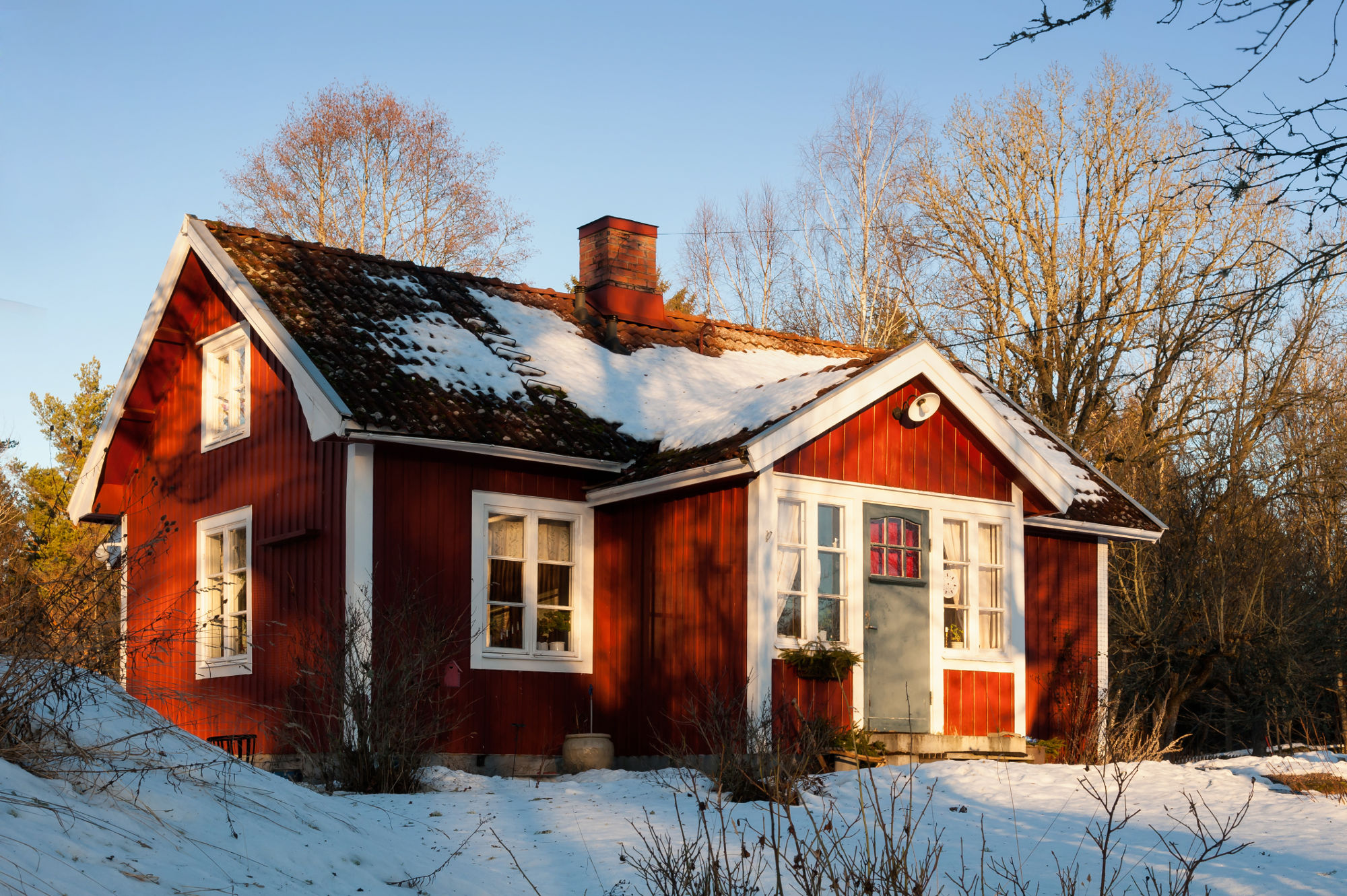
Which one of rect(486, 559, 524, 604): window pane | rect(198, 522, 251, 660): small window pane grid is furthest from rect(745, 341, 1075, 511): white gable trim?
rect(198, 522, 251, 660): small window pane grid

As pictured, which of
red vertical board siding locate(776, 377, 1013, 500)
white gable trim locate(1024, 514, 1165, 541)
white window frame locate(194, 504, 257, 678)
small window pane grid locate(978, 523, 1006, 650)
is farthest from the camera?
white gable trim locate(1024, 514, 1165, 541)

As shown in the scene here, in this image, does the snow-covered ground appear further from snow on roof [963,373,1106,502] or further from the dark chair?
snow on roof [963,373,1106,502]

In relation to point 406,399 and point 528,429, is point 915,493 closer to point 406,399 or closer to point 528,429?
point 528,429

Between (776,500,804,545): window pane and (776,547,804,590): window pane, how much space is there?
0.09 metres

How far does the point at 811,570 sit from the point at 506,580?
3.14 metres

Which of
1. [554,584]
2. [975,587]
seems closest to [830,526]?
[975,587]

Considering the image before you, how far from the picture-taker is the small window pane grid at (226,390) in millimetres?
14805

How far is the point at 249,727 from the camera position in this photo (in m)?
13.8

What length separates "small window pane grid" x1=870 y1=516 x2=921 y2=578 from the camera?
13.5 m

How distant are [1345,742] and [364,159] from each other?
2184cm

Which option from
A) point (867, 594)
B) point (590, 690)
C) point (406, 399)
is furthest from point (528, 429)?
point (867, 594)

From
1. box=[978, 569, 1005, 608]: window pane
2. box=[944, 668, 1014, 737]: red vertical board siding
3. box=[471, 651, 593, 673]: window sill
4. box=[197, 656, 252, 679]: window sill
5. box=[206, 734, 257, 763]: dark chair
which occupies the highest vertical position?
box=[978, 569, 1005, 608]: window pane

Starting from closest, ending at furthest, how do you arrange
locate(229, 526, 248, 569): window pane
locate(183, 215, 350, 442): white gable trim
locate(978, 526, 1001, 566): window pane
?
locate(183, 215, 350, 442): white gable trim
locate(978, 526, 1001, 566): window pane
locate(229, 526, 248, 569): window pane

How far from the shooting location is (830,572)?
13.2m
